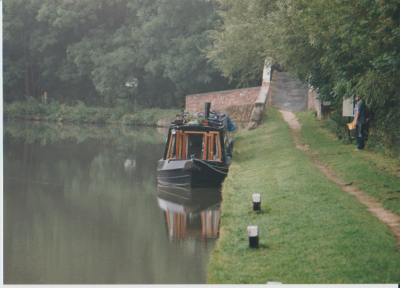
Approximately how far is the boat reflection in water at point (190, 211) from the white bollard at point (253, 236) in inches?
78.0

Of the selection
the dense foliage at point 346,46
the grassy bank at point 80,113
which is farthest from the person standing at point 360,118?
the grassy bank at point 80,113

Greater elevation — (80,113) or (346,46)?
(346,46)

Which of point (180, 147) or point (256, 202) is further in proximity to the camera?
point (180, 147)

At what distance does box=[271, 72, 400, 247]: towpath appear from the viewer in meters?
6.25

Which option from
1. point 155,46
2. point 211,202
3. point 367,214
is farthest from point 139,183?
point 155,46

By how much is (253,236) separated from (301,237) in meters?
0.63

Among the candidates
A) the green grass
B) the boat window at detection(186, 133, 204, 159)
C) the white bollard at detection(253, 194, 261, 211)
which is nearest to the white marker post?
the white bollard at detection(253, 194, 261, 211)

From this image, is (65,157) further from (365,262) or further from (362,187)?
(365,262)

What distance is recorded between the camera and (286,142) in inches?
530

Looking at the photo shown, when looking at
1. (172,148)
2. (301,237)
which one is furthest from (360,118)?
(301,237)

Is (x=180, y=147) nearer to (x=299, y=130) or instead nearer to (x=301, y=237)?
(x=299, y=130)

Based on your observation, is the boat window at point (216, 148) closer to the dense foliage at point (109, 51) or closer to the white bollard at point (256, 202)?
the white bollard at point (256, 202)

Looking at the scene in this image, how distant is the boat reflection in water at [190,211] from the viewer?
26.0ft

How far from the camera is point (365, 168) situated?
898 cm
